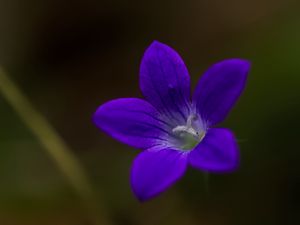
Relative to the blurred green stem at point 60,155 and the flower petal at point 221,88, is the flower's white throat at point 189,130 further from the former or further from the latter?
the blurred green stem at point 60,155

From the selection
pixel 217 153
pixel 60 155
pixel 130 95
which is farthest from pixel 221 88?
pixel 130 95

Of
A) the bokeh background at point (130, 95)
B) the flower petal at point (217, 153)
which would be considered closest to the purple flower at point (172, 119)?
the flower petal at point (217, 153)

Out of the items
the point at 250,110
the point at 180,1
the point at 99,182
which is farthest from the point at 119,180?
the point at 180,1

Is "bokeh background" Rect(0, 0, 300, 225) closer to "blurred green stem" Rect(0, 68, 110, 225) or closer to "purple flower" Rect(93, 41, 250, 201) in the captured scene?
"blurred green stem" Rect(0, 68, 110, 225)

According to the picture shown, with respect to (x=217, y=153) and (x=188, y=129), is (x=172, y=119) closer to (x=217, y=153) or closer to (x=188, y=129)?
(x=188, y=129)

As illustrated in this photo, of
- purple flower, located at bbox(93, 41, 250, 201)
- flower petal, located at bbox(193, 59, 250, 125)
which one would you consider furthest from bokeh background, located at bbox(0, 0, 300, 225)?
flower petal, located at bbox(193, 59, 250, 125)

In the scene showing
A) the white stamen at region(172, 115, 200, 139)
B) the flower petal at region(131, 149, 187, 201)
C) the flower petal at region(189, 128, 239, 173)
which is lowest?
the white stamen at region(172, 115, 200, 139)

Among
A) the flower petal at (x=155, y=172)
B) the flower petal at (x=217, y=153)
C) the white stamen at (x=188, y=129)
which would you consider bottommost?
the white stamen at (x=188, y=129)
